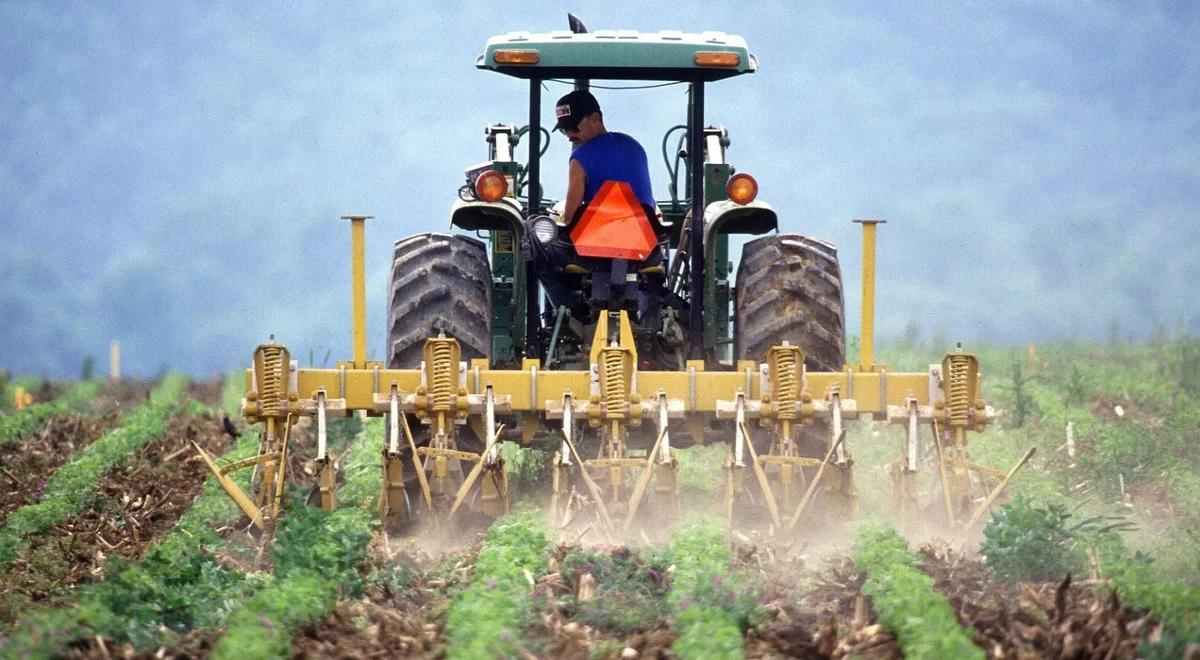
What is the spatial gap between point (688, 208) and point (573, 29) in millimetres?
1454

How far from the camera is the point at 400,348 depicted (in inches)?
403

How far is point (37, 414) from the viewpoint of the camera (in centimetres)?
1683

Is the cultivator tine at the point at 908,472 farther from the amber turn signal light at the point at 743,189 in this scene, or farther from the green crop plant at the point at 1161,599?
the green crop plant at the point at 1161,599

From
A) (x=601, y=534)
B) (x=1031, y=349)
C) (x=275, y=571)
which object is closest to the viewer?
A: (x=275, y=571)

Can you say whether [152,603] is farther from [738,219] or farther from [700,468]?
[700,468]

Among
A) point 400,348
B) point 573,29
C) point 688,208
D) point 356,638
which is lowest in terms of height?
point 356,638

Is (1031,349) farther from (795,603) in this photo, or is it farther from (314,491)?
(795,603)

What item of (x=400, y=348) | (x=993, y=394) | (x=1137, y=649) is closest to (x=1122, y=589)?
(x=1137, y=649)

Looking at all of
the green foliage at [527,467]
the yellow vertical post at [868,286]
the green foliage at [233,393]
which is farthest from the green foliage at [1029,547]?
the green foliage at [233,393]

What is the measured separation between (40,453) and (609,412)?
263 inches

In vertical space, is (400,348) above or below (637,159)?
below

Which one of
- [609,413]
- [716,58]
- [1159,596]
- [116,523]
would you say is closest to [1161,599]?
[1159,596]

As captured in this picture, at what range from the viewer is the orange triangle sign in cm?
1024

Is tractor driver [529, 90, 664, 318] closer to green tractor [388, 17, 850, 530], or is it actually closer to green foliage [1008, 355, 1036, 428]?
green tractor [388, 17, 850, 530]
